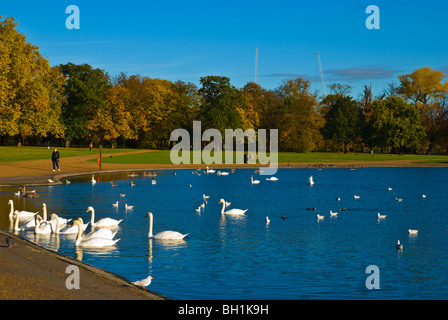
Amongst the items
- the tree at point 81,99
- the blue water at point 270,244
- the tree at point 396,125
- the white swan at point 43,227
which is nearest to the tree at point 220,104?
the tree at point 81,99

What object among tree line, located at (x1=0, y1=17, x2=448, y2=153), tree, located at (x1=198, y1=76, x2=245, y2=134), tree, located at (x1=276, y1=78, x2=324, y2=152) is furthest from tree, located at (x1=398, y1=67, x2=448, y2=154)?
tree, located at (x1=198, y1=76, x2=245, y2=134)

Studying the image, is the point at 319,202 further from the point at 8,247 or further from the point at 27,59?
the point at 27,59

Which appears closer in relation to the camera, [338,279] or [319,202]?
[338,279]

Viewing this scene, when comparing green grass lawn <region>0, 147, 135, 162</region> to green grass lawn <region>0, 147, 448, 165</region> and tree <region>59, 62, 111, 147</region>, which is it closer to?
green grass lawn <region>0, 147, 448, 165</region>

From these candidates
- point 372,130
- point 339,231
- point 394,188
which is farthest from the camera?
point 372,130

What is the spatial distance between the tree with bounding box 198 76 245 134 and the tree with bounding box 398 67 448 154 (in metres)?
46.0

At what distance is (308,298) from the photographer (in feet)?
47.8

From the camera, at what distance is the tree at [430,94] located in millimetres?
134125

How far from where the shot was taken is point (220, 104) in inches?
4793

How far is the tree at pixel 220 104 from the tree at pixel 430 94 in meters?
46.0

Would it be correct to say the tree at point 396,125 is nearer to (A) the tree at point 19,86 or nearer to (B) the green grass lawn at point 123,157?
(B) the green grass lawn at point 123,157
